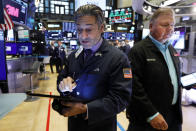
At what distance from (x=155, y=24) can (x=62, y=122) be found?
268cm

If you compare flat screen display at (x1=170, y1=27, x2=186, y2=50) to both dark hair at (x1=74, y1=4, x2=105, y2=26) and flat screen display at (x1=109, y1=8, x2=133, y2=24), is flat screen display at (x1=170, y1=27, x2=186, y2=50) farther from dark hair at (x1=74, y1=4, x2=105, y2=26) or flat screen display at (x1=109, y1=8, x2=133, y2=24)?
flat screen display at (x1=109, y1=8, x2=133, y2=24)

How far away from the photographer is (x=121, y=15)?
1139 centimetres

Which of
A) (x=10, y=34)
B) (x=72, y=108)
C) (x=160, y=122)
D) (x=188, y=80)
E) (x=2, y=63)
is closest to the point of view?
(x=72, y=108)

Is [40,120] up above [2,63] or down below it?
below

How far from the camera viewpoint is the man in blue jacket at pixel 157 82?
1.20m

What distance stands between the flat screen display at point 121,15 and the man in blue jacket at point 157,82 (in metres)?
10.3

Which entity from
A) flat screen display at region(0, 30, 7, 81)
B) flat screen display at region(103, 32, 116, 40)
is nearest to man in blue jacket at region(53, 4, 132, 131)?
flat screen display at region(0, 30, 7, 81)

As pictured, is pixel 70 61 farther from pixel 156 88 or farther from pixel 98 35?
pixel 156 88

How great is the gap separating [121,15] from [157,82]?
36.3 ft

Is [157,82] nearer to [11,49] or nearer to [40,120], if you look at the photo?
[40,120]

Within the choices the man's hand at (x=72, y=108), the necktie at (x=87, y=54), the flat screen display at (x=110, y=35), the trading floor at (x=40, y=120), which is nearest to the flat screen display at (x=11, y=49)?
the trading floor at (x=40, y=120)

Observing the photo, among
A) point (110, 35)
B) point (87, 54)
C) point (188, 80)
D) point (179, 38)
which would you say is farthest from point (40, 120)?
point (110, 35)

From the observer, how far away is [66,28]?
15.1m

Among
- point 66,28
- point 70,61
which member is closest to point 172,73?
point 70,61
